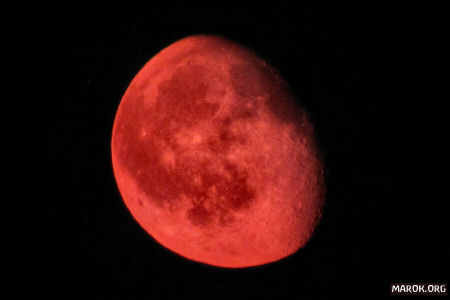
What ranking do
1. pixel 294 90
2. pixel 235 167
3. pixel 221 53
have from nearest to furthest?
pixel 235 167 → pixel 294 90 → pixel 221 53

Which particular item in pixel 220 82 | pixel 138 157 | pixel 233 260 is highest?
pixel 220 82

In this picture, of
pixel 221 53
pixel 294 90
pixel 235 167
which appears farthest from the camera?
pixel 221 53

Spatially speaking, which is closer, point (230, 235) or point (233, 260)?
point (230, 235)

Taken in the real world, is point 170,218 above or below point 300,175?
below

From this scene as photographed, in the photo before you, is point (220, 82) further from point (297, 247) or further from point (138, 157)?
point (297, 247)

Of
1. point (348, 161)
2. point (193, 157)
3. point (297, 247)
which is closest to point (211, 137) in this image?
point (193, 157)

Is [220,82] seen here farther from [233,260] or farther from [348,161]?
[233,260]

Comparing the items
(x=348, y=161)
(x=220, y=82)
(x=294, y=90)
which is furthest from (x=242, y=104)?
(x=348, y=161)
